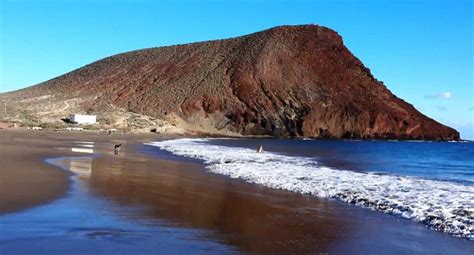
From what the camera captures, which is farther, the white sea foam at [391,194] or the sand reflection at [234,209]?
the white sea foam at [391,194]

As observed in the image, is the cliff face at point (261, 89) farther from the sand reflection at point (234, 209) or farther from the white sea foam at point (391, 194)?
the sand reflection at point (234, 209)

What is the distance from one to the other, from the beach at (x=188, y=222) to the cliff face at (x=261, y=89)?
86662 mm

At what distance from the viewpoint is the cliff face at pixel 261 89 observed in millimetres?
104944

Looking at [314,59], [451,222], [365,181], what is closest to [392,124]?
[314,59]

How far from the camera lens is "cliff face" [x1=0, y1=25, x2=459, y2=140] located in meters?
105

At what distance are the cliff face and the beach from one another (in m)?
86.7

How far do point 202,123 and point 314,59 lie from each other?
35144mm

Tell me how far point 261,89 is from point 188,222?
10327 cm

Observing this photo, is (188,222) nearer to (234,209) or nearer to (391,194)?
(234,209)

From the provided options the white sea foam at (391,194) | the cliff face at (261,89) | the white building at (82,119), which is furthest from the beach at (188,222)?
the cliff face at (261,89)

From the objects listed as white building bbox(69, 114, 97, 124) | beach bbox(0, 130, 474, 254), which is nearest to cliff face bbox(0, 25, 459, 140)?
white building bbox(69, 114, 97, 124)

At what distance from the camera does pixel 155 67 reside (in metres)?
122

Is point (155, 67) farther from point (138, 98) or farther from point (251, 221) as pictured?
point (251, 221)

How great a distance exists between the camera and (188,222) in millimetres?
9133
